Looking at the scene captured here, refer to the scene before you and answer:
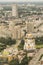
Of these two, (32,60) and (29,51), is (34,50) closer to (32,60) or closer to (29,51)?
(29,51)

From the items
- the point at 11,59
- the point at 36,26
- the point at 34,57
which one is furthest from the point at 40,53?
the point at 36,26

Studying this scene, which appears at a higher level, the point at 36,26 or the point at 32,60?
the point at 32,60

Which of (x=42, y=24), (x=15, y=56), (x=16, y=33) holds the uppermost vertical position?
(x=15, y=56)

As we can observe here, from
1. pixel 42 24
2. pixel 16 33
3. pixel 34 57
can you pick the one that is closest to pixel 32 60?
pixel 34 57

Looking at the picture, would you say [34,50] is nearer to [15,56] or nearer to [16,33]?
[15,56]

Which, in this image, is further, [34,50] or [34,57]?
[34,50]

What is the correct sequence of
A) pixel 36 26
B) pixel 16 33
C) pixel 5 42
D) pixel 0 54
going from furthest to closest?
pixel 36 26, pixel 16 33, pixel 5 42, pixel 0 54

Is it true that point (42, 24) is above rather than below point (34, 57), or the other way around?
below

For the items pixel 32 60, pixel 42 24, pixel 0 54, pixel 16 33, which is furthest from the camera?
pixel 42 24

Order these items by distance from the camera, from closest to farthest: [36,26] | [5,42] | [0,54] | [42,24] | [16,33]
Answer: [0,54]
[5,42]
[16,33]
[36,26]
[42,24]
